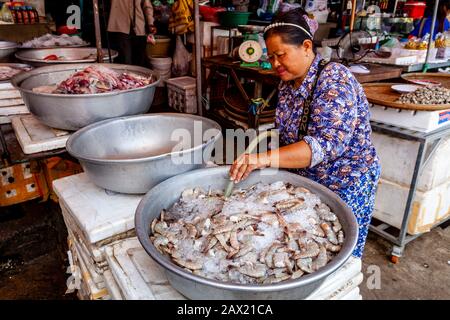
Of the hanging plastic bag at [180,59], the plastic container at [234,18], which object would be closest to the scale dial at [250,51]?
the plastic container at [234,18]

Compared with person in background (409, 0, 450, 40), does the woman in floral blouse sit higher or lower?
lower

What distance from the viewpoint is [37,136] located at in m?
1.98

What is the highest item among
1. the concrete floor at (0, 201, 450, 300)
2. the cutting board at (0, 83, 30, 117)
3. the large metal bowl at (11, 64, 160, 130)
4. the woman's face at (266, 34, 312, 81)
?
the woman's face at (266, 34, 312, 81)

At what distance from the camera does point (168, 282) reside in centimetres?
118

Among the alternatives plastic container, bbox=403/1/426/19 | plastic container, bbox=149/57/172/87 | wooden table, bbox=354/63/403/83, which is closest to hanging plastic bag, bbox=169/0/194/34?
plastic container, bbox=149/57/172/87

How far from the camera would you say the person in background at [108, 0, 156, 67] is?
552 cm

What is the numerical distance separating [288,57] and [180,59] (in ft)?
15.9

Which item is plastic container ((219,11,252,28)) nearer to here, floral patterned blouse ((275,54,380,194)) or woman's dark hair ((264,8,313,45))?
floral patterned blouse ((275,54,380,194))

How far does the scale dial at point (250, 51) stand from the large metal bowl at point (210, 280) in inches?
96.8

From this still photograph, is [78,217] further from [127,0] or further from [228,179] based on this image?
[127,0]

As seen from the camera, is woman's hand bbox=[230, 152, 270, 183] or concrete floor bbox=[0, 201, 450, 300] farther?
concrete floor bbox=[0, 201, 450, 300]
